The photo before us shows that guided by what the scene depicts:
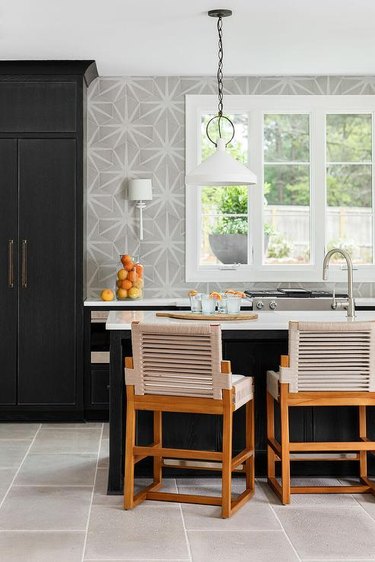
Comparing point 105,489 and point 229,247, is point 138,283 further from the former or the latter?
point 105,489

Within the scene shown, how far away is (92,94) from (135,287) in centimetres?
153

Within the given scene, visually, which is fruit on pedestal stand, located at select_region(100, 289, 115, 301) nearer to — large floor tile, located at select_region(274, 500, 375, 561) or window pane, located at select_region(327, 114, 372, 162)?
window pane, located at select_region(327, 114, 372, 162)

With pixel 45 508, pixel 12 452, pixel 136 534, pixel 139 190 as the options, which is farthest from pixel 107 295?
pixel 136 534

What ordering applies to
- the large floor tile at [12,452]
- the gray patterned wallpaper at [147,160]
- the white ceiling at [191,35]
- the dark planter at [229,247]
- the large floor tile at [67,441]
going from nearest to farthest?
the white ceiling at [191,35], the large floor tile at [12,452], the large floor tile at [67,441], the gray patterned wallpaper at [147,160], the dark planter at [229,247]

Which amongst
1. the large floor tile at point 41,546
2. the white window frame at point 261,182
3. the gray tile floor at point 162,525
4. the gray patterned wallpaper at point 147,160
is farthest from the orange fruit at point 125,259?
the large floor tile at point 41,546

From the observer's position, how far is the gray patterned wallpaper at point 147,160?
254 inches

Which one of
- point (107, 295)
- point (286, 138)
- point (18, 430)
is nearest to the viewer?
point (18, 430)

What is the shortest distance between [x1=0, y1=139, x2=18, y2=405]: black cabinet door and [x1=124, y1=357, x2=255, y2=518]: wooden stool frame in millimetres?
2120

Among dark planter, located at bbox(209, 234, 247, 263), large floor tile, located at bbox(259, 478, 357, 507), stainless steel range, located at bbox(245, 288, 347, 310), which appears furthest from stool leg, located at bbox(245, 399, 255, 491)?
dark planter, located at bbox(209, 234, 247, 263)

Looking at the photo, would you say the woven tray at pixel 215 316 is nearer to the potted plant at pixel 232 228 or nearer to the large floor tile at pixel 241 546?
the large floor tile at pixel 241 546

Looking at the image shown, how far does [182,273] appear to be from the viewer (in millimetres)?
6500

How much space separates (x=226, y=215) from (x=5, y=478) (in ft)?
9.58

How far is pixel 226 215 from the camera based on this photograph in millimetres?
6586

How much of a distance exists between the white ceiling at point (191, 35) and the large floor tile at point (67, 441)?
2.55 m
